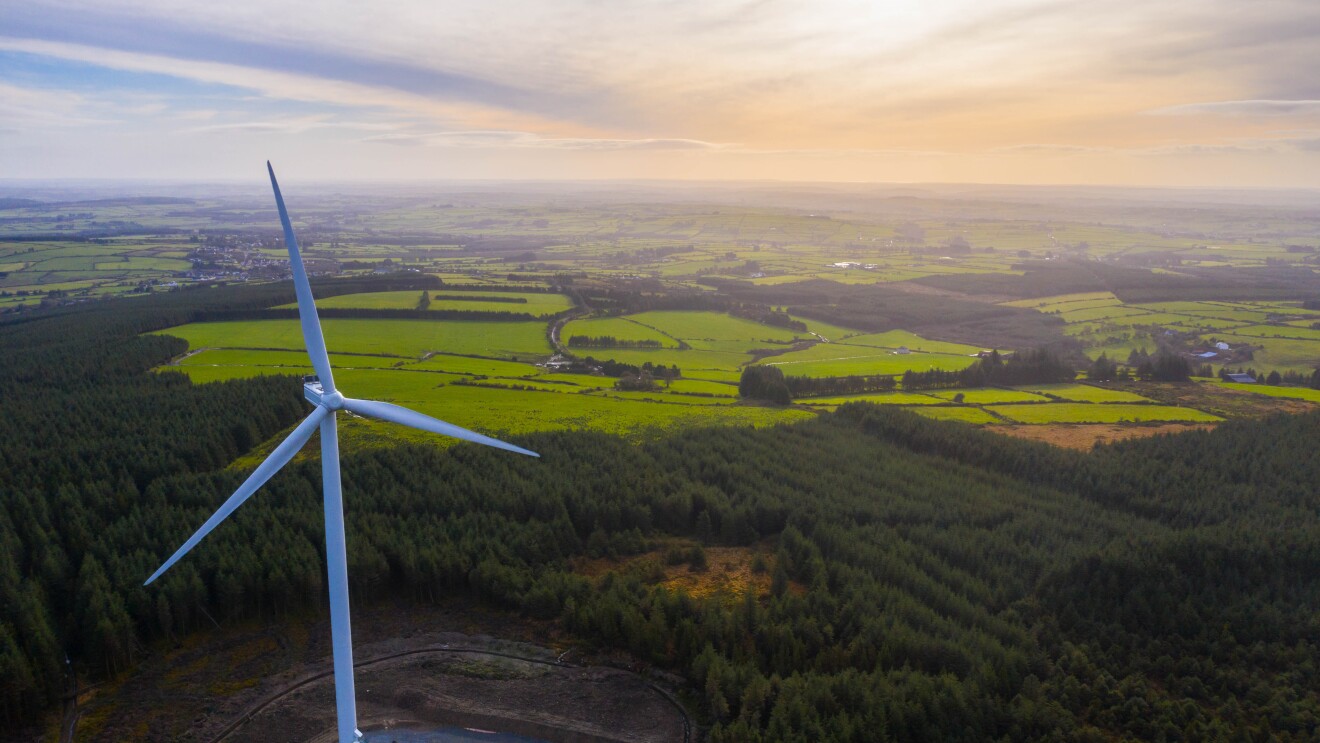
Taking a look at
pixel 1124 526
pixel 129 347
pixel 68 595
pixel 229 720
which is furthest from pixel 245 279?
pixel 1124 526

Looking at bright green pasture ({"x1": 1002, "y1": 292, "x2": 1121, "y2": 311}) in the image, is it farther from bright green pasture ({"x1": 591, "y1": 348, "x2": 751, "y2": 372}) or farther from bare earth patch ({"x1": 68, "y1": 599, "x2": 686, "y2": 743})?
bare earth patch ({"x1": 68, "y1": 599, "x2": 686, "y2": 743})

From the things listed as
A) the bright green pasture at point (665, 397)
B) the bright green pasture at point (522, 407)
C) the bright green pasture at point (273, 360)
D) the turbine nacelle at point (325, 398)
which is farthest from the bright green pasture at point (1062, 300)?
the turbine nacelle at point (325, 398)

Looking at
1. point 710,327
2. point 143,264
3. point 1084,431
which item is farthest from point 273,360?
point 143,264

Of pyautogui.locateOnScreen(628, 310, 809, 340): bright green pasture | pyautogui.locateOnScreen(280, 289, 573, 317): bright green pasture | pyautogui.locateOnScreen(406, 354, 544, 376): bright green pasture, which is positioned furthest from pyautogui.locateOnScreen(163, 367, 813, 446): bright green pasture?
pyautogui.locateOnScreen(280, 289, 573, 317): bright green pasture

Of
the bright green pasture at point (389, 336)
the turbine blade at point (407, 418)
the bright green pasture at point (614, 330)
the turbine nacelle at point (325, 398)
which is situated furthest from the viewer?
the bright green pasture at point (614, 330)

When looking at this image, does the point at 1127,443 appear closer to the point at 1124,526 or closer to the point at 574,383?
the point at 1124,526

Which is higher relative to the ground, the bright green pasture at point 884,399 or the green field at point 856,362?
the green field at point 856,362

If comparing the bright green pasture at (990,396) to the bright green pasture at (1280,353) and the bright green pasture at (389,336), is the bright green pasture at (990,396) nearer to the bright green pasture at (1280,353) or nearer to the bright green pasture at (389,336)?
the bright green pasture at (1280,353)

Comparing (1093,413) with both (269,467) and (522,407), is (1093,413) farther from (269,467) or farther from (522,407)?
(269,467)
